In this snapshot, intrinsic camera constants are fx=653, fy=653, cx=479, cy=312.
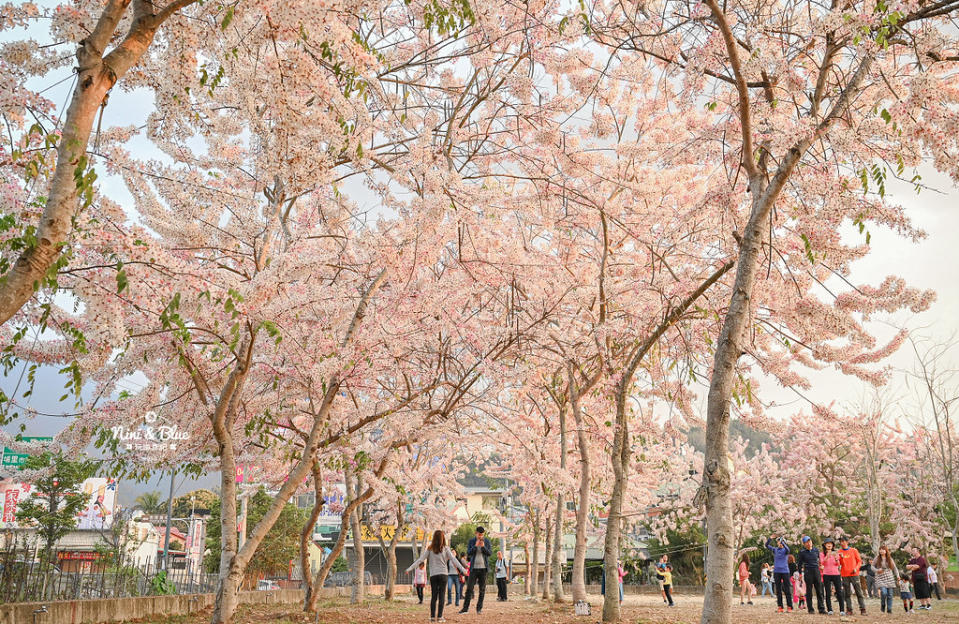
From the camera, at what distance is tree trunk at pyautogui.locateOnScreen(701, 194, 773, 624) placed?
16.5 ft

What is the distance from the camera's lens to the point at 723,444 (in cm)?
533

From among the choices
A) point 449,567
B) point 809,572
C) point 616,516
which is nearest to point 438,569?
point 449,567

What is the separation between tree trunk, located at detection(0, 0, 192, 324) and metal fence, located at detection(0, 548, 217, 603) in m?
6.19

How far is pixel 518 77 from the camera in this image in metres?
6.93

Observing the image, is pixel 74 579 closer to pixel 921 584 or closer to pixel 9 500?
pixel 921 584

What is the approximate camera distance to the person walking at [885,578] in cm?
1386

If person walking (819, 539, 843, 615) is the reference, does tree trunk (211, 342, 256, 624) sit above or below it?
above

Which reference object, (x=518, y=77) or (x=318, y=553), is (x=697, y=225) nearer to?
(x=518, y=77)

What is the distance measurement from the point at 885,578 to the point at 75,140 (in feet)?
53.9

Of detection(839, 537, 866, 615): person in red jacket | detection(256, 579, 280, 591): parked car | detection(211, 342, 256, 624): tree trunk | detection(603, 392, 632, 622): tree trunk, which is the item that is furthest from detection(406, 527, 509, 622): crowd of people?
detection(256, 579, 280, 591): parked car

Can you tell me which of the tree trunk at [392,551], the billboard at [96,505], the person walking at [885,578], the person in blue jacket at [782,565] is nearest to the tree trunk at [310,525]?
the tree trunk at [392,551]

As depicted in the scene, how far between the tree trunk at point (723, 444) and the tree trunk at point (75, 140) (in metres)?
4.58

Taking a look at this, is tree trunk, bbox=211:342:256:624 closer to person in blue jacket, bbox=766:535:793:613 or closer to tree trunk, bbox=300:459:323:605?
tree trunk, bbox=300:459:323:605

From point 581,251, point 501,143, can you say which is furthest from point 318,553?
point 501,143
